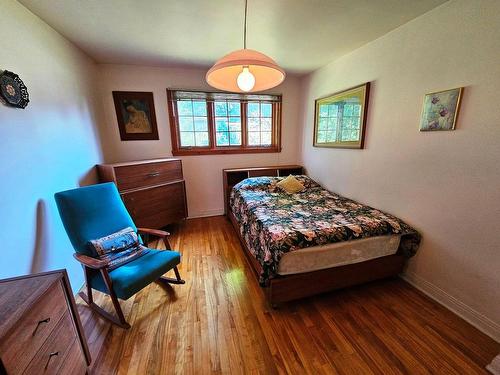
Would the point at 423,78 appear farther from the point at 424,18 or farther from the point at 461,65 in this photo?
the point at 424,18

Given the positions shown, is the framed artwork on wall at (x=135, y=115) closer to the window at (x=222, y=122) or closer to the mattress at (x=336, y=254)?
the window at (x=222, y=122)

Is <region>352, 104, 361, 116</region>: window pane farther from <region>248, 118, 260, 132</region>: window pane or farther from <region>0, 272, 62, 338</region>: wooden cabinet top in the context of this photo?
<region>0, 272, 62, 338</region>: wooden cabinet top

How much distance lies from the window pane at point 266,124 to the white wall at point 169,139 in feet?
0.86

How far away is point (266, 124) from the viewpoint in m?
3.71

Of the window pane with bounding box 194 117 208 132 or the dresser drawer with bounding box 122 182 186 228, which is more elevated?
the window pane with bounding box 194 117 208 132

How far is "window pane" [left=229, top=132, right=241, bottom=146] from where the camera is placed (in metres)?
3.57

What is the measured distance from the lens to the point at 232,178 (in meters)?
3.58

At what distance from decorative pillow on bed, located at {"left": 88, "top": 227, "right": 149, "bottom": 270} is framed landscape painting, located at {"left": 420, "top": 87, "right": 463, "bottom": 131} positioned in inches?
109

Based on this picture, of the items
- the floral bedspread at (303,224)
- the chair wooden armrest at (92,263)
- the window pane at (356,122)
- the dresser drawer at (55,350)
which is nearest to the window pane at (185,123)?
the floral bedspread at (303,224)

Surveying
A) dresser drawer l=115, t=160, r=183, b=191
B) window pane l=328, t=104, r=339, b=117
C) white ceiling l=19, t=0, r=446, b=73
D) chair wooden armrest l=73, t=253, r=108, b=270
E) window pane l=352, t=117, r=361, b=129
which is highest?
white ceiling l=19, t=0, r=446, b=73

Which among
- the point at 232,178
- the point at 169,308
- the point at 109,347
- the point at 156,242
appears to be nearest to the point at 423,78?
the point at 232,178

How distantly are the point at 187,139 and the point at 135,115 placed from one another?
799mm

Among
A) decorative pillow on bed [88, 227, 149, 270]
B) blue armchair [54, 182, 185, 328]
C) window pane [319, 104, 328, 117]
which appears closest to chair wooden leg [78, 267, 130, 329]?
blue armchair [54, 182, 185, 328]

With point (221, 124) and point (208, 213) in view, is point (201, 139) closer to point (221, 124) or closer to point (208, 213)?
point (221, 124)
